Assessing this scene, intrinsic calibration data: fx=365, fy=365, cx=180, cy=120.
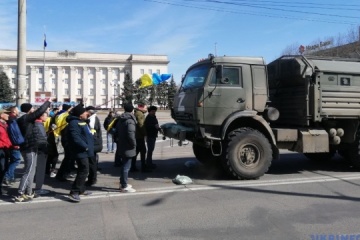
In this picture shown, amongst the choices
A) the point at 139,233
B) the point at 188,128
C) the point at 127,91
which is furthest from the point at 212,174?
the point at 127,91

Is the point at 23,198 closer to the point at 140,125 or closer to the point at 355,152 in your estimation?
the point at 140,125

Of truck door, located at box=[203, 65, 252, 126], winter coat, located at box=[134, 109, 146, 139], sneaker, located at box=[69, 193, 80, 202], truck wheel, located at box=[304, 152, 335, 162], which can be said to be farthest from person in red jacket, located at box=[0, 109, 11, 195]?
truck wheel, located at box=[304, 152, 335, 162]

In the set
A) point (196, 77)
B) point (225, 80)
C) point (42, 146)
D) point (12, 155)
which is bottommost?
point (12, 155)

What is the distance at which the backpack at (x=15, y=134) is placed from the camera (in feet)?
22.0

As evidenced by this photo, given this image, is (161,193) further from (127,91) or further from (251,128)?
(127,91)

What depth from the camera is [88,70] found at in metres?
123

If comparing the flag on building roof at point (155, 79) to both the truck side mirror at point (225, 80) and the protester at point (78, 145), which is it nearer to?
the truck side mirror at point (225, 80)

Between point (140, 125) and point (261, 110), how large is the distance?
10.4 feet

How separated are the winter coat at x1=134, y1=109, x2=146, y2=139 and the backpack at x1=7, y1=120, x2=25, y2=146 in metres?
3.32

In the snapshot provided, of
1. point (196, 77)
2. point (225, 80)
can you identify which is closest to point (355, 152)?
point (225, 80)

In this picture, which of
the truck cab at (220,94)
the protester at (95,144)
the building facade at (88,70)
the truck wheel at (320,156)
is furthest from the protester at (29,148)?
the building facade at (88,70)

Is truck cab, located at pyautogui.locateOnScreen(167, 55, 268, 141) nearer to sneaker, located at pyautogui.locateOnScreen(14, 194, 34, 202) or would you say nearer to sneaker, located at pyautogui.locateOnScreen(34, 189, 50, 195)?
sneaker, located at pyautogui.locateOnScreen(34, 189, 50, 195)

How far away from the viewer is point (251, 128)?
856 centimetres

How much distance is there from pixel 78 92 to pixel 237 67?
121 metres
